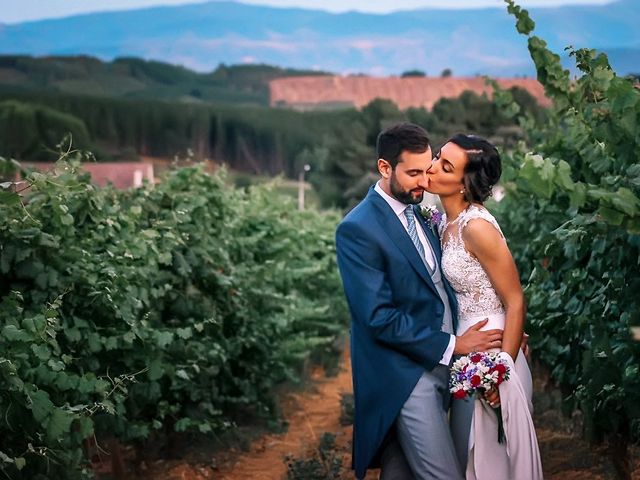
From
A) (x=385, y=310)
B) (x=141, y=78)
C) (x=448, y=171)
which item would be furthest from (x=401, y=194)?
(x=141, y=78)

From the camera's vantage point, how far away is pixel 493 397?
4.42 meters

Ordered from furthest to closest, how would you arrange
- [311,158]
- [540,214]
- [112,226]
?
[311,158] < [540,214] < [112,226]

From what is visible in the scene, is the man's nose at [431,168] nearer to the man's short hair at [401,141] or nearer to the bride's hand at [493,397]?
the man's short hair at [401,141]

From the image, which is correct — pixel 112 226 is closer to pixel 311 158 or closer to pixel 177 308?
pixel 177 308

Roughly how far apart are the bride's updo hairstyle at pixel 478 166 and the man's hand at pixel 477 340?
20.0 inches

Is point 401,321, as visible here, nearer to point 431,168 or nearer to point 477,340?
point 477,340

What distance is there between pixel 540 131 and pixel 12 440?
17.7ft

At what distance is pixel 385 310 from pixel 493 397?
538 mm

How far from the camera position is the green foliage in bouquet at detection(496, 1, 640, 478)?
11.0 ft

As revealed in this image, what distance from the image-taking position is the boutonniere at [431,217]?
15.7 feet

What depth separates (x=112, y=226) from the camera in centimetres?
633

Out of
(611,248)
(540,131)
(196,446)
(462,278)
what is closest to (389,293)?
(462,278)

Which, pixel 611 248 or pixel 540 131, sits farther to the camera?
pixel 540 131

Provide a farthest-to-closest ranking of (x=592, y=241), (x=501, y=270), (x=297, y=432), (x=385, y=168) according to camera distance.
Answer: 1. (x=297, y=432)
2. (x=592, y=241)
3. (x=385, y=168)
4. (x=501, y=270)
